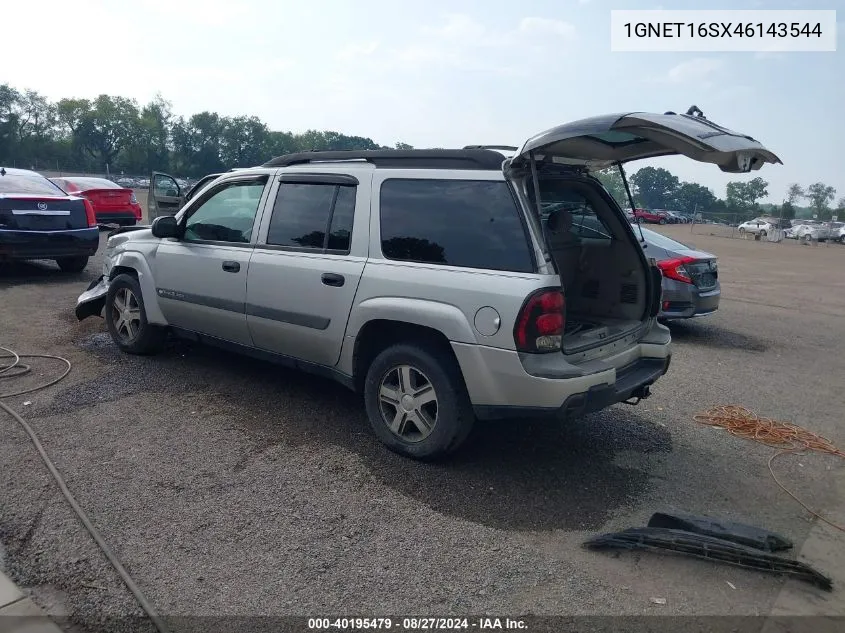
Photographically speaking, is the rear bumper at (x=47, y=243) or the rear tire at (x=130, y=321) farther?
the rear bumper at (x=47, y=243)

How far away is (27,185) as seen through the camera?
9.90m

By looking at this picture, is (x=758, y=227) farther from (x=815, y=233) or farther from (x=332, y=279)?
(x=332, y=279)

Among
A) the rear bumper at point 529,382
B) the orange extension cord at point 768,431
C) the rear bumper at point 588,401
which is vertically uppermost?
the rear bumper at point 529,382

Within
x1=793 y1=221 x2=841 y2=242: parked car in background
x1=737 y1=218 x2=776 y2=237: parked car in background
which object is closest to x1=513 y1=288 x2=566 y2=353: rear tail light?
x1=737 y1=218 x2=776 y2=237: parked car in background

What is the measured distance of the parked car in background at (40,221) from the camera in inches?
362

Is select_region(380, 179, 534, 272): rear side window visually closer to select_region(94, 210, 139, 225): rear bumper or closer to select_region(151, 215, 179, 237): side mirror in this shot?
select_region(151, 215, 179, 237): side mirror

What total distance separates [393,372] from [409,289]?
1.91 ft

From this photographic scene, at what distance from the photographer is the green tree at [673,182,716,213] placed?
93688 mm

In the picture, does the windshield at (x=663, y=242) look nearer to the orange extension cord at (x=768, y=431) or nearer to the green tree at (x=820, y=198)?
the orange extension cord at (x=768, y=431)

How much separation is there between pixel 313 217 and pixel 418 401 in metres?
1.60

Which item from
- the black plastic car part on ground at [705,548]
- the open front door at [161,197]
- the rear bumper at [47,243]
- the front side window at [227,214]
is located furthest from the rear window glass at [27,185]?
the black plastic car part on ground at [705,548]

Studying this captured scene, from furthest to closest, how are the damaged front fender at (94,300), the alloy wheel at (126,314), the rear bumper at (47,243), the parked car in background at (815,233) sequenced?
the parked car in background at (815,233), the rear bumper at (47,243), the damaged front fender at (94,300), the alloy wheel at (126,314)

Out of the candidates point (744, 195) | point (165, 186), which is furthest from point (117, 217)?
point (744, 195)

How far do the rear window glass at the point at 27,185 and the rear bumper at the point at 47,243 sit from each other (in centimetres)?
72
